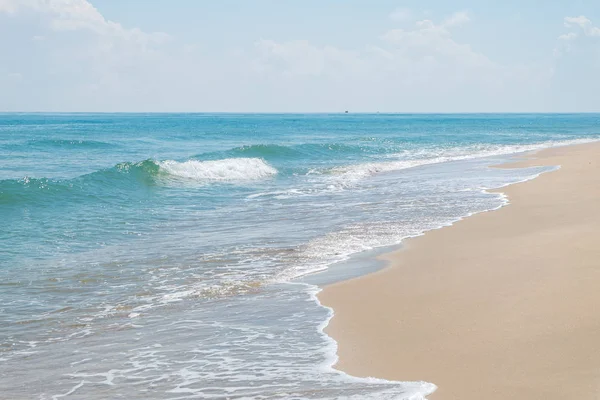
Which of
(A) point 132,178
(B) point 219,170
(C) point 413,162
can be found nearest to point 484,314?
(A) point 132,178

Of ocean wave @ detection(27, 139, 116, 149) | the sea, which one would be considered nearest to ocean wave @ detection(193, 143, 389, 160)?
ocean wave @ detection(27, 139, 116, 149)

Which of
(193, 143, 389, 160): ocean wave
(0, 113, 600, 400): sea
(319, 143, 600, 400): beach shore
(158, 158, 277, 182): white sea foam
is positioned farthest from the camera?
(193, 143, 389, 160): ocean wave

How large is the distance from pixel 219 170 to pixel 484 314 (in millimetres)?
20354

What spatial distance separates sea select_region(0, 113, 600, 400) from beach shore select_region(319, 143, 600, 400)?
0.30m

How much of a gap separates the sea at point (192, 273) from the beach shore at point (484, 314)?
296 mm

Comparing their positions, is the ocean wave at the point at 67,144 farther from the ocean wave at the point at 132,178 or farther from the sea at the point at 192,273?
the sea at the point at 192,273

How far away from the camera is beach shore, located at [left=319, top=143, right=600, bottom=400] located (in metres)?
5.12

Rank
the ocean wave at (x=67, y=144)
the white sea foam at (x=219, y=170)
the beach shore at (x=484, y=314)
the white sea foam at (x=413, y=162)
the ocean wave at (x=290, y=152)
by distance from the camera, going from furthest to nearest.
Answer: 1. the ocean wave at (x=67, y=144)
2. the ocean wave at (x=290, y=152)
3. the white sea foam at (x=413, y=162)
4. the white sea foam at (x=219, y=170)
5. the beach shore at (x=484, y=314)

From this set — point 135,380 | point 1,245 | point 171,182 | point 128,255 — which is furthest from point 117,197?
point 135,380

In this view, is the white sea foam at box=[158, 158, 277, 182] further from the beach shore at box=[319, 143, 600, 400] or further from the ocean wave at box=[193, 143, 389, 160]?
the beach shore at box=[319, 143, 600, 400]

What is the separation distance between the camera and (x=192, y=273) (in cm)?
951

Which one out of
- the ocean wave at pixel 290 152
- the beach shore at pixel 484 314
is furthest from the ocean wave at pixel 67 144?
the beach shore at pixel 484 314

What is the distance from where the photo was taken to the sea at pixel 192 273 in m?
5.61

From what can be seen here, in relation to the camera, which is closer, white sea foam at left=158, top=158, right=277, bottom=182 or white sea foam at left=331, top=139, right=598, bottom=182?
white sea foam at left=158, top=158, right=277, bottom=182
